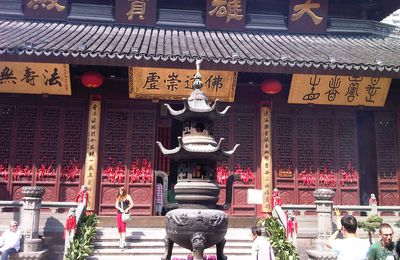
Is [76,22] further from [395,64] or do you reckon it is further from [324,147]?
[395,64]

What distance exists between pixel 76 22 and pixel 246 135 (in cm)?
696

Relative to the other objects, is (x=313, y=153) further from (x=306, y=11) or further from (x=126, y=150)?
(x=126, y=150)

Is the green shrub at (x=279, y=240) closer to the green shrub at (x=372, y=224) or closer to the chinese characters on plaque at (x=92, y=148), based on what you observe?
the green shrub at (x=372, y=224)

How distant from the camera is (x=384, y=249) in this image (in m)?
3.76

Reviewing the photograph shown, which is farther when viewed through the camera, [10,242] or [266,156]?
[266,156]

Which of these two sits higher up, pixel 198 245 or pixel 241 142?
pixel 241 142

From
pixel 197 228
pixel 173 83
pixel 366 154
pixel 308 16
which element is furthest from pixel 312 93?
pixel 197 228

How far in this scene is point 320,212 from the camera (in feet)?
30.4

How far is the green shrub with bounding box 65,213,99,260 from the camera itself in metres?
8.13

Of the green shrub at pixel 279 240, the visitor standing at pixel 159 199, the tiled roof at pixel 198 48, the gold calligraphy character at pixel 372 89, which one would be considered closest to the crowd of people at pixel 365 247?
the green shrub at pixel 279 240

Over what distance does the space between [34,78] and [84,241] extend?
15.7 feet

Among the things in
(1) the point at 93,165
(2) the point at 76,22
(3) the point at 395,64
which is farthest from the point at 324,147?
(2) the point at 76,22

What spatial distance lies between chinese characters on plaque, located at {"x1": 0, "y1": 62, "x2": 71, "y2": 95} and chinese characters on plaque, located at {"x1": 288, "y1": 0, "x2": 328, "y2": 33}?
26.3ft

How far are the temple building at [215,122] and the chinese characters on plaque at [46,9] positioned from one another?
0.13 meters
